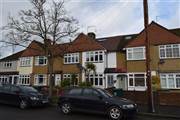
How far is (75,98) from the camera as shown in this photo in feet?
47.9

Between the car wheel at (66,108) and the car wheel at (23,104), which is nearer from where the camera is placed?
the car wheel at (66,108)

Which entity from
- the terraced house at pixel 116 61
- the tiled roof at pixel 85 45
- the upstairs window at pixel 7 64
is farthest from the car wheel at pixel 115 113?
the upstairs window at pixel 7 64

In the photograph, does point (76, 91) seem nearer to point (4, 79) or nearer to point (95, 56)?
point (95, 56)

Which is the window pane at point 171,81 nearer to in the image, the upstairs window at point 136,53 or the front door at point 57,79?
the upstairs window at point 136,53

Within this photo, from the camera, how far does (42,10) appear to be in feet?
82.2

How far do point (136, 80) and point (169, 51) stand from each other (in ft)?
16.8

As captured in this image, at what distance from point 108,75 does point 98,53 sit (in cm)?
335

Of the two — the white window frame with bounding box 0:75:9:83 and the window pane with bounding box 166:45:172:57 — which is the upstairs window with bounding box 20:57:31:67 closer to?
the white window frame with bounding box 0:75:9:83

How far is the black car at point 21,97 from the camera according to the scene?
16688mm

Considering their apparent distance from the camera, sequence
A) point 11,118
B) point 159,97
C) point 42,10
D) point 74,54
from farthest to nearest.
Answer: point 74,54, point 42,10, point 159,97, point 11,118

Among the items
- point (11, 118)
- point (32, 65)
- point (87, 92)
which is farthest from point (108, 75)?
point (11, 118)

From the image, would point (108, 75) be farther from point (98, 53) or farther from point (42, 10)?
point (42, 10)

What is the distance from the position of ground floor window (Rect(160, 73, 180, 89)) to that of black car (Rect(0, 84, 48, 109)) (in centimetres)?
1543

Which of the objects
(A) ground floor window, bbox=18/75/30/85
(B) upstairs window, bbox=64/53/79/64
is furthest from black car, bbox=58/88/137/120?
(A) ground floor window, bbox=18/75/30/85
